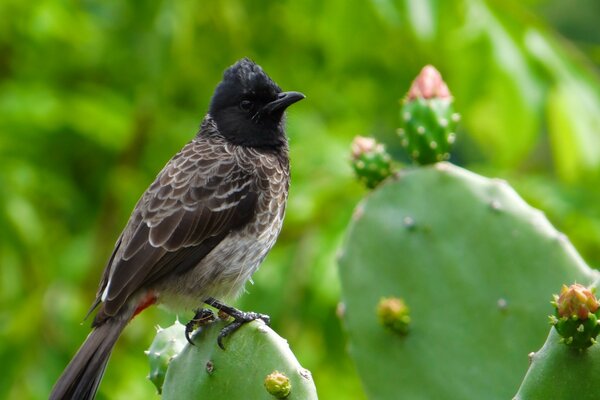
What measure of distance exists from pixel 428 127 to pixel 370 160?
213 millimetres

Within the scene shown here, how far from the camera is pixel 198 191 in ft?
11.3

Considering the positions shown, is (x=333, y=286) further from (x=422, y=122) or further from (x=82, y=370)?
(x=82, y=370)

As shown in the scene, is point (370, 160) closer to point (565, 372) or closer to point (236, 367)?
point (236, 367)

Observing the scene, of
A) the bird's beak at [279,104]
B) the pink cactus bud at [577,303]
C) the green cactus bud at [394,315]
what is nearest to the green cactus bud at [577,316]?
the pink cactus bud at [577,303]

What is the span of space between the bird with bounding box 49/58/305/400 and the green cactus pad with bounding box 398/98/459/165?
490mm

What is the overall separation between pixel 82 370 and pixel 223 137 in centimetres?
112

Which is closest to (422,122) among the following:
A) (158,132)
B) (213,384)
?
(213,384)

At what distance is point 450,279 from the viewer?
10.4 ft

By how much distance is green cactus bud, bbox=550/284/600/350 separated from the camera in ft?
6.82

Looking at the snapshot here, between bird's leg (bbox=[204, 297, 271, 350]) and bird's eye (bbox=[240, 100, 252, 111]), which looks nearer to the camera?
bird's leg (bbox=[204, 297, 271, 350])

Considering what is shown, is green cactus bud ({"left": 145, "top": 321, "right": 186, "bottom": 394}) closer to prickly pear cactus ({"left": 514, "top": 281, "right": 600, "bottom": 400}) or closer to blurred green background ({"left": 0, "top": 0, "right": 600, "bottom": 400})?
prickly pear cactus ({"left": 514, "top": 281, "right": 600, "bottom": 400})

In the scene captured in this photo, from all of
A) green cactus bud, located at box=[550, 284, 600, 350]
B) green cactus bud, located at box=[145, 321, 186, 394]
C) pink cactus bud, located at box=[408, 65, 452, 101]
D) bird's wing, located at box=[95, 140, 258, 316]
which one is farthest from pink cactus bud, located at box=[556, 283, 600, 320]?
bird's wing, located at box=[95, 140, 258, 316]

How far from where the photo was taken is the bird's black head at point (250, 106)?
3.75 m

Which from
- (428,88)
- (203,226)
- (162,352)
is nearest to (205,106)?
(203,226)
